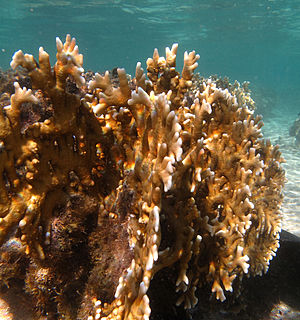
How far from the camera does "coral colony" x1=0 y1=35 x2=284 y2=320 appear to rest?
208 centimetres

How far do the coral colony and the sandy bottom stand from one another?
99.3 inches

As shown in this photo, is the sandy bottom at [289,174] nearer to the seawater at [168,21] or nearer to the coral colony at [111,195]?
the seawater at [168,21]

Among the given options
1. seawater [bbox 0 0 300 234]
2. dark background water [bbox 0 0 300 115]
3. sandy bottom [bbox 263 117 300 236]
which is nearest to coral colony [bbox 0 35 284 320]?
sandy bottom [bbox 263 117 300 236]

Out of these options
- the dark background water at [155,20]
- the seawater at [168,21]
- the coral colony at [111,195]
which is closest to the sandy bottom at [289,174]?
the seawater at [168,21]

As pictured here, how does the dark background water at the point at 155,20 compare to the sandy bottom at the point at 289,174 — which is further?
the dark background water at the point at 155,20

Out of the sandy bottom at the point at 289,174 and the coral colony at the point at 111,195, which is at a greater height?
the coral colony at the point at 111,195

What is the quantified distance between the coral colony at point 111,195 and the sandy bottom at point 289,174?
252cm

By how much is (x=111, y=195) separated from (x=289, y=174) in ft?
32.6

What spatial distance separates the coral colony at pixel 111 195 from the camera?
208cm

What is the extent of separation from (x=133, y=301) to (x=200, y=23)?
48.4 m

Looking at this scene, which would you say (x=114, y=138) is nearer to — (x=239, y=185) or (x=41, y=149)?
(x=41, y=149)

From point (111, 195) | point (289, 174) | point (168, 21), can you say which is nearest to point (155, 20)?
point (168, 21)

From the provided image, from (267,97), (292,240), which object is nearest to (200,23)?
(267,97)

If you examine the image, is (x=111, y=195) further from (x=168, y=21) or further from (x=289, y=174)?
(x=168, y=21)
